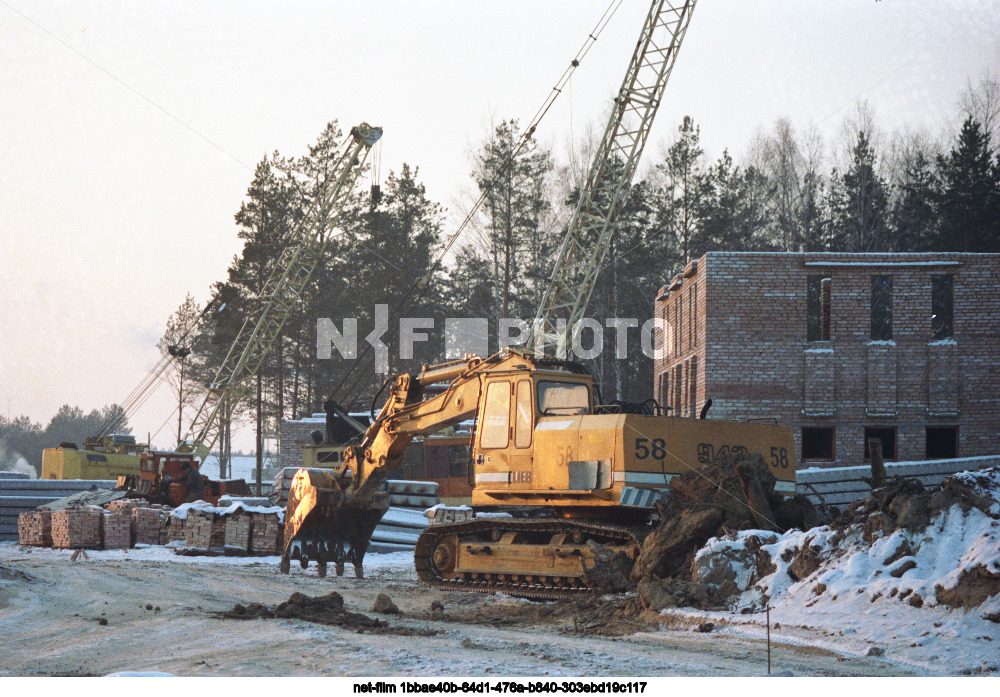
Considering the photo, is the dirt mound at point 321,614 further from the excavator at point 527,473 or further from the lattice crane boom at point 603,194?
the lattice crane boom at point 603,194

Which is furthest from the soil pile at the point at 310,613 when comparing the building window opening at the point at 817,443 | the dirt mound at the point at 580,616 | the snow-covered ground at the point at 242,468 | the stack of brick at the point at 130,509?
the snow-covered ground at the point at 242,468

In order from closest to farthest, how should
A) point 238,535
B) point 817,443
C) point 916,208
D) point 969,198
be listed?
point 238,535, point 817,443, point 969,198, point 916,208

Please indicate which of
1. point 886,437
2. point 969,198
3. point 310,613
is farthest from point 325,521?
point 969,198

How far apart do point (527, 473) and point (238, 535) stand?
9388 millimetres

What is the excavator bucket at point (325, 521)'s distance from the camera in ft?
51.7

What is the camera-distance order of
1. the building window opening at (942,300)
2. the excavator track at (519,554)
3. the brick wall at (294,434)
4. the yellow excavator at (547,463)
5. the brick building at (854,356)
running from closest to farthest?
the yellow excavator at (547,463)
the excavator track at (519,554)
the brick building at (854,356)
the building window opening at (942,300)
the brick wall at (294,434)

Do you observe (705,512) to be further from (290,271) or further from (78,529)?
(290,271)

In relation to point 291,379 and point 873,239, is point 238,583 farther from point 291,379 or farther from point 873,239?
point 291,379

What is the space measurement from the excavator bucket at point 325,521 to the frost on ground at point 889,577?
6605mm

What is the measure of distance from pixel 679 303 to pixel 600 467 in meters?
17.7

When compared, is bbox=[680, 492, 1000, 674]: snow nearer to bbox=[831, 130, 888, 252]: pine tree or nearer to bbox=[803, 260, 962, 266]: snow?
bbox=[803, 260, 962, 266]: snow

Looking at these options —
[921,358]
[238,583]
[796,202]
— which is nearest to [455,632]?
[238,583]

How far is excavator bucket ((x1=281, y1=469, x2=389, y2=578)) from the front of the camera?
51.7 ft

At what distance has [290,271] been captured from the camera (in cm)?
4862
